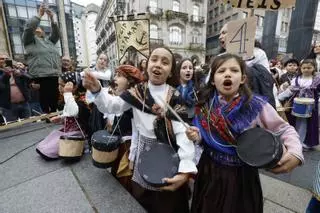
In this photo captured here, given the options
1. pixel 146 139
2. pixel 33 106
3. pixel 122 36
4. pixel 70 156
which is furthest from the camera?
pixel 33 106

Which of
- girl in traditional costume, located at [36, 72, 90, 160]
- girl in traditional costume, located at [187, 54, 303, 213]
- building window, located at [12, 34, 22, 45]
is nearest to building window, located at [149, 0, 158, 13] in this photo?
building window, located at [12, 34, 22, 45]

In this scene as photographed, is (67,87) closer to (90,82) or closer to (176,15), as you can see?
(90,82)

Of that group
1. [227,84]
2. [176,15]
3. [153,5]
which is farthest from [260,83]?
[176,15]

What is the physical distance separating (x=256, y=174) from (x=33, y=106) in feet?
19.2

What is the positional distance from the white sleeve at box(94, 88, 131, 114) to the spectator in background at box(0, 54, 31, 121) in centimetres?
351

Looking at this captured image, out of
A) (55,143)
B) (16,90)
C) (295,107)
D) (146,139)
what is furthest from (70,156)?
(295,107)

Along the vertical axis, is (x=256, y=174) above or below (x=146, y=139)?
below

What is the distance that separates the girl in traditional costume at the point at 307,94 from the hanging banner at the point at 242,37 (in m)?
2.00

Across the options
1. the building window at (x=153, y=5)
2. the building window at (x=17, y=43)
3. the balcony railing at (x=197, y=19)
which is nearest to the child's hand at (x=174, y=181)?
the building window at (x=153, y=5)

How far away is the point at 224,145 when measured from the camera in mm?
1256

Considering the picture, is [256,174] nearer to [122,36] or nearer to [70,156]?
[70,156]

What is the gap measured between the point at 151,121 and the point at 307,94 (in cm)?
321

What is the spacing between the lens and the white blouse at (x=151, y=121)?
51.6 inches

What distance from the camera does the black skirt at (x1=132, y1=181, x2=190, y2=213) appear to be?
1.59 metres
